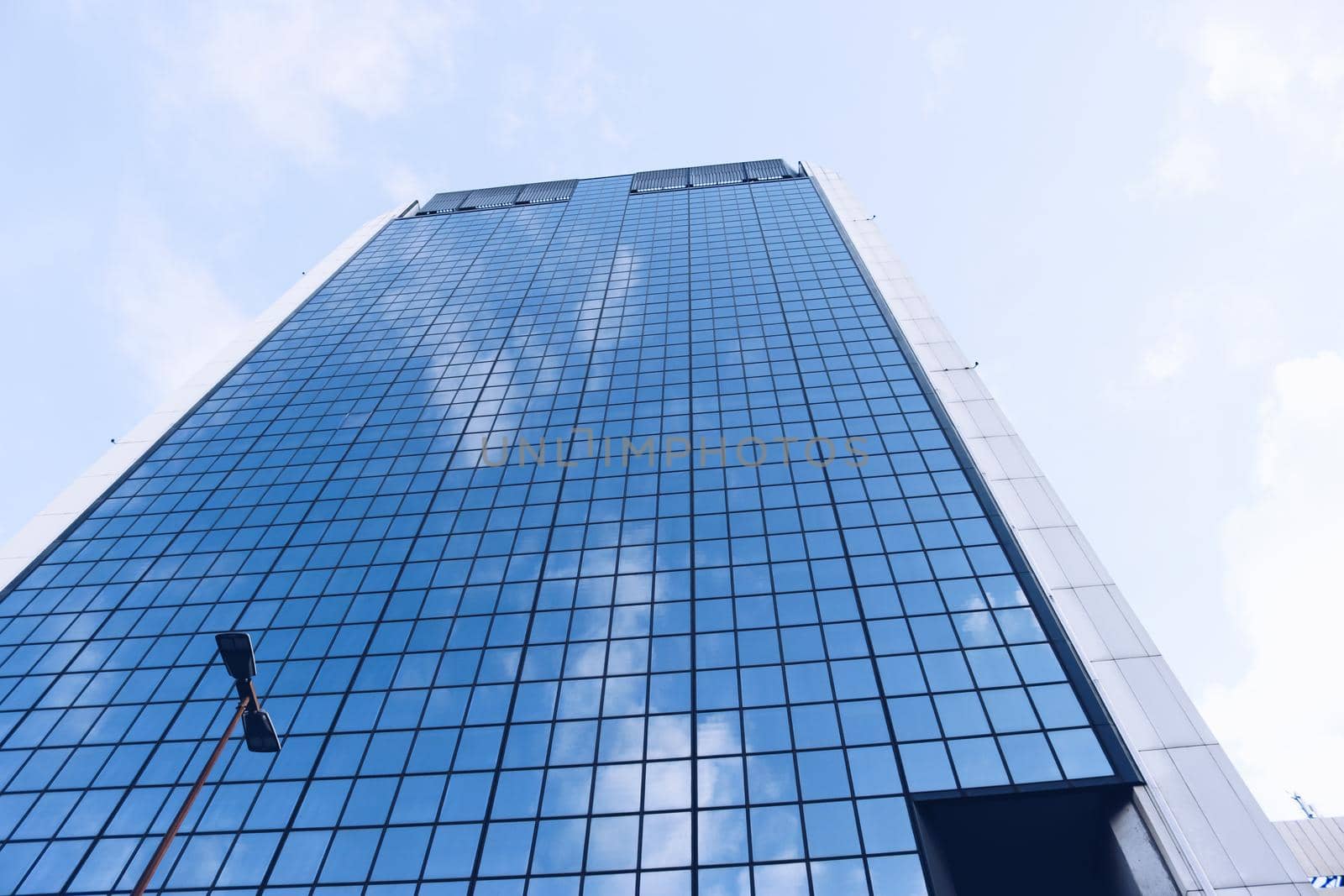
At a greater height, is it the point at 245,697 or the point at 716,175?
the point at 716,175

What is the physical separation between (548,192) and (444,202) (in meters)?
12.0

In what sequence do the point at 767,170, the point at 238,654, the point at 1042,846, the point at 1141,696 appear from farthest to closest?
the point at 767,170, the point at 1141,696, the point at 1042,846, the point at 238,654

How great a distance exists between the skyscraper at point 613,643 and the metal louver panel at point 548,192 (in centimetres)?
3540

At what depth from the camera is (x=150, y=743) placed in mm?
27016

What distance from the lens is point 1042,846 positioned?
78.9 ft

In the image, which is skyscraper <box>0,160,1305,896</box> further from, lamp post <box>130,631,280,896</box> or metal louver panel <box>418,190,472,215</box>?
metal louver panel <box>418,190,472,215</box>

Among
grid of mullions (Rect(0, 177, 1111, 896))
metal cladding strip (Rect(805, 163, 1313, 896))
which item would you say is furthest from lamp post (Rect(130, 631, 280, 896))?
metal cladding strip (Rect(805, 163, 1313, 896))

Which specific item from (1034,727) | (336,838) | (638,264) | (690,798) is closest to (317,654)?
(336,838)

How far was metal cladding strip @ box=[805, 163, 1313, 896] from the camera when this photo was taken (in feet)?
66.3

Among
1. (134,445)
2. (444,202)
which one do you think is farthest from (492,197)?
(134,445)

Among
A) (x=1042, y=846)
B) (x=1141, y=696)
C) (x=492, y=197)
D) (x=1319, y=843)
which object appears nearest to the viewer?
(x=1042, y=846)

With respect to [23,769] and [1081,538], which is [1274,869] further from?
[23,769]

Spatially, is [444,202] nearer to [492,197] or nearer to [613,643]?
[492,197]

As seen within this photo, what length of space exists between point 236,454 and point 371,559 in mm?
14115
